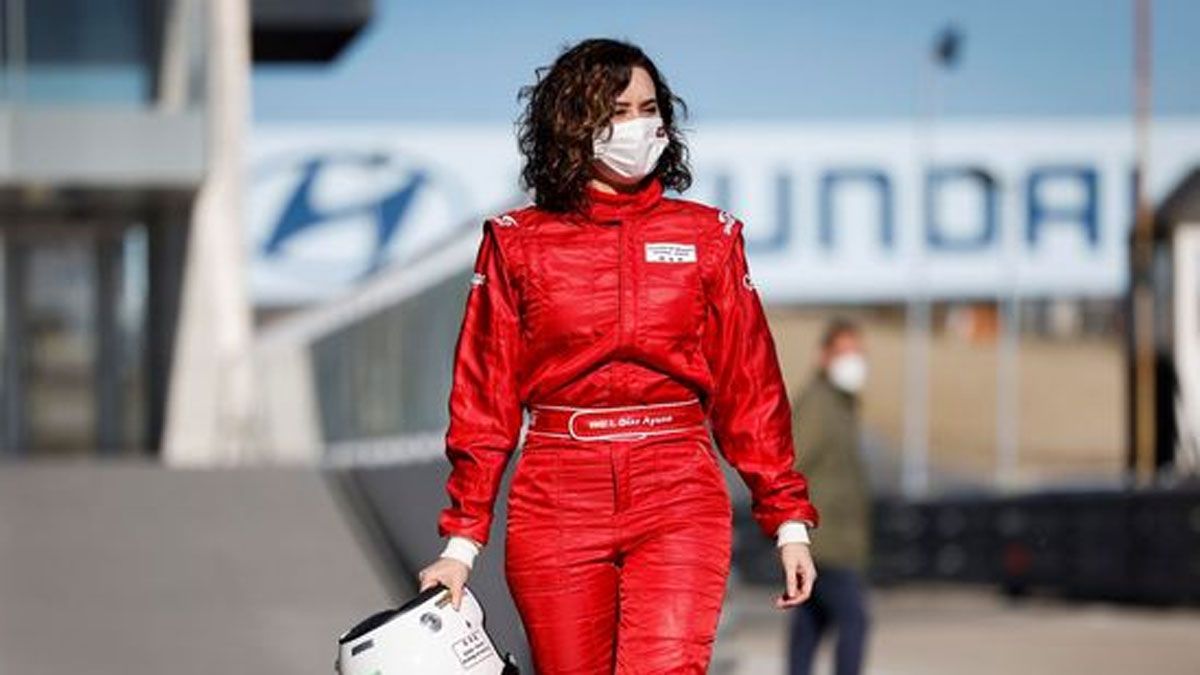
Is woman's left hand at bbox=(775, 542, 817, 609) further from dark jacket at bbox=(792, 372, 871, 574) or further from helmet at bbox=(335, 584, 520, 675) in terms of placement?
dark jacket at bbox=(792, 372, 871, 574)

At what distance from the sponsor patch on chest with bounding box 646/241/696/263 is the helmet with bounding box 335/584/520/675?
659 millimetres

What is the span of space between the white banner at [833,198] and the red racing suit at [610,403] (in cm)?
5406

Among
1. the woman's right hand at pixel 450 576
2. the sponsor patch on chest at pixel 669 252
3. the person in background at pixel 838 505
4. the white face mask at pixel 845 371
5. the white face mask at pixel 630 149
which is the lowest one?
the person in background at pixel 838 505

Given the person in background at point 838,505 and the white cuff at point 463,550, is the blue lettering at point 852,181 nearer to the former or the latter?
the person in background at point 838,505

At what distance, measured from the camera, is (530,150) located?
5.07 m

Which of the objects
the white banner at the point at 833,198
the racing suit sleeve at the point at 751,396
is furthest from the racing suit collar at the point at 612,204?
the white banner at the point at 833,198

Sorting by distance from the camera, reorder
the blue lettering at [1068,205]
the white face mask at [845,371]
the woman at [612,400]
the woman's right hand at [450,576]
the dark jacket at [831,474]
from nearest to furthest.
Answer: the woman's right hand at [450,576] → the woman at [612,400] → the dark jacket at [831,474] → the white face mask at [845,371] → the blue lettering at [1068,205]

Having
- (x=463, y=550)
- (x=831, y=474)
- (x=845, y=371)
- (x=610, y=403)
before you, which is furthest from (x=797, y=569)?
(x=845, y=371)

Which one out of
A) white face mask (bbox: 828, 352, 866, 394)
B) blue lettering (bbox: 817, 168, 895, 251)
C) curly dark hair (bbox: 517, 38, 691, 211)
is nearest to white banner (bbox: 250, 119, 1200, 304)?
blue lettering (bbox: 817, 168, 895, 251)

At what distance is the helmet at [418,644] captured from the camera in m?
4.61

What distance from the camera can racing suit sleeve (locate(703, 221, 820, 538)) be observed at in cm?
498

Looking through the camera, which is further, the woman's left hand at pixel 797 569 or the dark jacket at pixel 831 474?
the dark jacket at pixel 831 474

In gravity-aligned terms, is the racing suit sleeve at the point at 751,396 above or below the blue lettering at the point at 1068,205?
above

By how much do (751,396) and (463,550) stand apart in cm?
55
